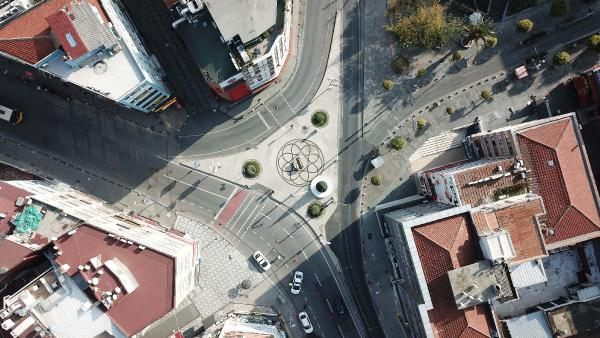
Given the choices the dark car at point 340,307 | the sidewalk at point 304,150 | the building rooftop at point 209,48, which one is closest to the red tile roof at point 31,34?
the building rooftop at point 209,48

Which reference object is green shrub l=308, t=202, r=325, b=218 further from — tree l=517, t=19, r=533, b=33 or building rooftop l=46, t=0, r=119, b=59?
tree l=517, t=19, r=533, b=33

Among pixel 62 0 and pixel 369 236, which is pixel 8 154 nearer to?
pixel 62 0

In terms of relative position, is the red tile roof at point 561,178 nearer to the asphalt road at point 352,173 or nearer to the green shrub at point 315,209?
the asphalt road at point 352,173

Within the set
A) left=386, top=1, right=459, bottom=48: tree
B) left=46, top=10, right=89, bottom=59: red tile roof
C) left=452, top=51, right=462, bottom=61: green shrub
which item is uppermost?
left=46, top=10, right=89, bottom=59: red tile roof

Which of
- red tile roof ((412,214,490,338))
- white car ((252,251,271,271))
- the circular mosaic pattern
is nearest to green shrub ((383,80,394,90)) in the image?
the circular mosaic pattern

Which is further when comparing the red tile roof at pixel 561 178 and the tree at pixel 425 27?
the tree at pixel 425 27

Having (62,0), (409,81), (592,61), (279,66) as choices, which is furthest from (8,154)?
(592,61)
